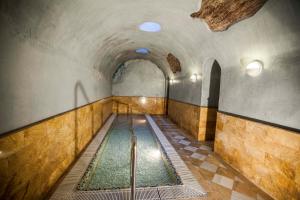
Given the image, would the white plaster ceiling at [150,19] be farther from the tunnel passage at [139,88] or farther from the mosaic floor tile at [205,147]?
the tunnel passage at [139,88]

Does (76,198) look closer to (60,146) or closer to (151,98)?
(60,146)

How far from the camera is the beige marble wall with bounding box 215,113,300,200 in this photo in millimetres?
2342

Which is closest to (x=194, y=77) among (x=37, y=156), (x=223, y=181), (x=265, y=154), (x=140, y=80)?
(x=265, y=154)

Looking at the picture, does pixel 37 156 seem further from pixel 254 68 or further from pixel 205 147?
pixel 205 147

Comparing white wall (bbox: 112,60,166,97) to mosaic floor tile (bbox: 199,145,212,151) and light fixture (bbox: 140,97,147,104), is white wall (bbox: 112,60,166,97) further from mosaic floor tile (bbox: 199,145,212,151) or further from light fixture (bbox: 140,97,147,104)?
mosaic floor tile (bbox: 199,145,212,151)

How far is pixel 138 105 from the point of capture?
11.1m

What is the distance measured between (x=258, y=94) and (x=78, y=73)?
443cm

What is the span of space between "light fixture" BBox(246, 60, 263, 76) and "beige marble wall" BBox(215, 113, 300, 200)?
3.43 ft

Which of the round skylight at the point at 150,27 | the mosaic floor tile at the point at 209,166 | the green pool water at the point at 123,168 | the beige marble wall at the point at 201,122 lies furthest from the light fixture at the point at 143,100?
the mosaic floor tile at the point at 209,166

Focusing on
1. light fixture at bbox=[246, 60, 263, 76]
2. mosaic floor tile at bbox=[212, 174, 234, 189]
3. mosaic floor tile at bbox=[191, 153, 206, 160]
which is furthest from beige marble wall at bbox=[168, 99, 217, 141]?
light fixture at bbox=[246, 60, 263, 76]

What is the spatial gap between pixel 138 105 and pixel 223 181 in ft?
28.0

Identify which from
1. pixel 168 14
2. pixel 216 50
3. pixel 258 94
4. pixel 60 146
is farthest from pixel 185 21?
pixel 60 146

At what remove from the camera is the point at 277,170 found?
2.57 meters

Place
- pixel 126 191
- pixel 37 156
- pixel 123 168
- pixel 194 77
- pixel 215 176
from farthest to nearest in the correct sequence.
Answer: pixel 194 77 → pixel 123 168 → pixel 215 176 → pixel 126 191 → pixel 37 156
